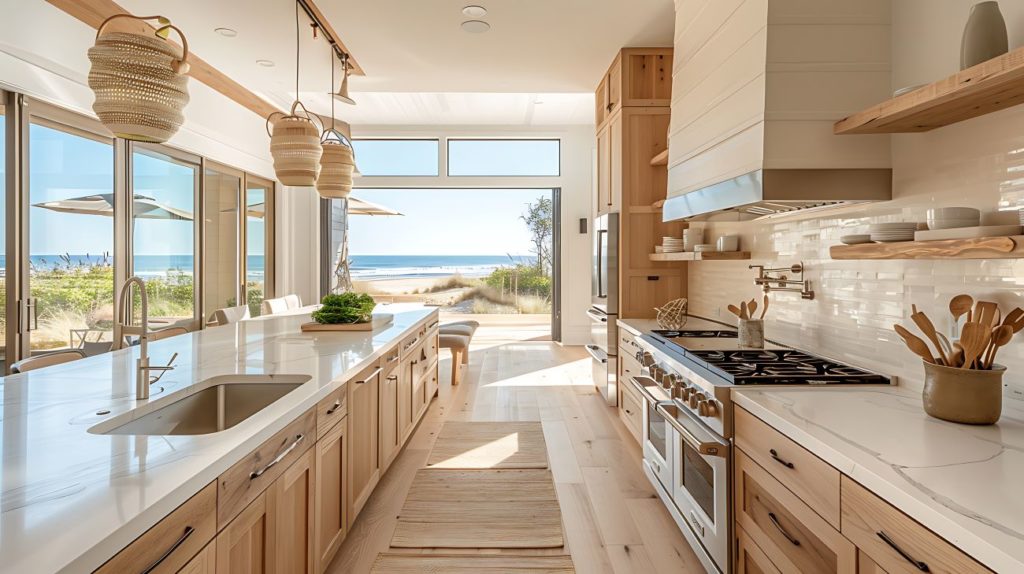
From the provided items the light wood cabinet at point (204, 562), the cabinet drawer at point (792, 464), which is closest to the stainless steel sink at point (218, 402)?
the light wood cabinet at point (204, 562)

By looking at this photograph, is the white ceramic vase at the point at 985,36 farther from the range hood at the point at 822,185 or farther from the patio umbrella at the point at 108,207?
the patio umbrella at the point at 108,207

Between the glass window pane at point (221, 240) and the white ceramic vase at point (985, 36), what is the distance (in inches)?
238

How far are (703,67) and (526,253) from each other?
1648cm

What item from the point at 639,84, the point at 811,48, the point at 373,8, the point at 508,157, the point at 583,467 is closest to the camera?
the point at 811,48

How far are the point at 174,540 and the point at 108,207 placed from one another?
417 cm

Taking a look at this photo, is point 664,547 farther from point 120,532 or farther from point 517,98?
point 517,98

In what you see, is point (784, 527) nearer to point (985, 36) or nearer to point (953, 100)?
point (953, 100)

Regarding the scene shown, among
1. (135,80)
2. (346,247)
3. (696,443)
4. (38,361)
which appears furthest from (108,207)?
(696,443)

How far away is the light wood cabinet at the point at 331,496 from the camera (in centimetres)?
189

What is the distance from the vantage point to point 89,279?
394cm

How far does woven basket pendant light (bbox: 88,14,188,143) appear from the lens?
1663 mm

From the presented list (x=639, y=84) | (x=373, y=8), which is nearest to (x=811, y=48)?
(x=639, y=84)

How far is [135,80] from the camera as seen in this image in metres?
1.70

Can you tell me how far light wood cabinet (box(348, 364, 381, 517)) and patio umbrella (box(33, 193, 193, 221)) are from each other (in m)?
2.75
